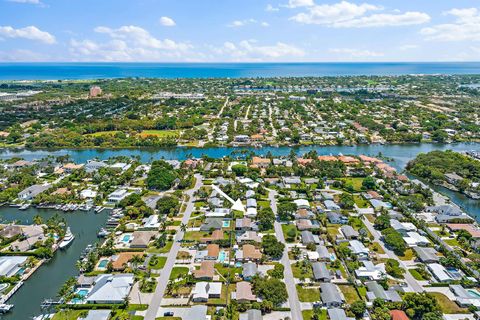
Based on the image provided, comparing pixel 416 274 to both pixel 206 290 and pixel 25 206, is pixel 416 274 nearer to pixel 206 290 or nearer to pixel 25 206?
pixel 206 290

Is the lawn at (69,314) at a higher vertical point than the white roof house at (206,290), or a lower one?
lower

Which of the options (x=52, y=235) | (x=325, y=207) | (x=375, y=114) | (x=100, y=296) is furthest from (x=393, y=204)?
(x=375, y=114)

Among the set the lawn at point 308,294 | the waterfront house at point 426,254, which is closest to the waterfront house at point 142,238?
the lawn at point 308,294

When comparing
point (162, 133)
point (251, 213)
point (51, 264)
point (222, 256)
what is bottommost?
point (51, 264)

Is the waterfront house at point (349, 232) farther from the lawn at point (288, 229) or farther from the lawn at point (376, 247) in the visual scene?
the lawn at point (288, 229)

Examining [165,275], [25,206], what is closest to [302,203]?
[165,275]

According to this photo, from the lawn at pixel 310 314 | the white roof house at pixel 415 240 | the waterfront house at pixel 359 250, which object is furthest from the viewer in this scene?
the white roof house at pixel 415 240

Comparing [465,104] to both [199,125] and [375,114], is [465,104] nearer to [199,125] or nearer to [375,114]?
[375,114]

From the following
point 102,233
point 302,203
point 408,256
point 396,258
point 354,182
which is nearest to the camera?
point 396,258
